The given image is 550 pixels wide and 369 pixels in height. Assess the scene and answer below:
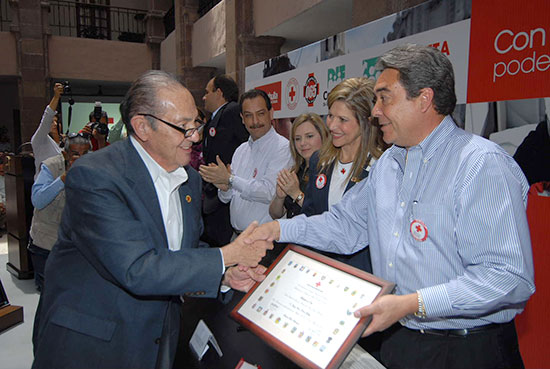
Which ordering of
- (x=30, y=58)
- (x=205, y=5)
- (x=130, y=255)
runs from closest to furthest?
(x=130, y=255), (x=205, y=5), (x=30, y=58)

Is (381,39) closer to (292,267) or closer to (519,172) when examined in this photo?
(519,172)

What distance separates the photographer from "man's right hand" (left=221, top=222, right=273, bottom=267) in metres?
1.43

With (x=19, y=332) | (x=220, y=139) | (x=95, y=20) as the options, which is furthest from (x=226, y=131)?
(x=95, y=20)

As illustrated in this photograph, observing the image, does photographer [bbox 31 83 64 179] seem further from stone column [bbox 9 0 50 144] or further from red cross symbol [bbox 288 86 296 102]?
stone column [bbox 9 0 50 144]

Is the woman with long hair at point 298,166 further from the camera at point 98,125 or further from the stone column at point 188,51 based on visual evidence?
the stone column at point 188,51

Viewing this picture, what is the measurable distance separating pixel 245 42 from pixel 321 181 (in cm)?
599

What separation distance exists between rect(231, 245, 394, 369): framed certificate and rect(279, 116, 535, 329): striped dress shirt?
22 centimetres

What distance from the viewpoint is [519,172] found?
4.09ft

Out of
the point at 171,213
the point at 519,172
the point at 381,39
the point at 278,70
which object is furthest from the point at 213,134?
the point at 519,172

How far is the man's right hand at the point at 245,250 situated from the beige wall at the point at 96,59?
13353 mm

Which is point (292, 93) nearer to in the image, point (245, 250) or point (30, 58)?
point (245, 250)

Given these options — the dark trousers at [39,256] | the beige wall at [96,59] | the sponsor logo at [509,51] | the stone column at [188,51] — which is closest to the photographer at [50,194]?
the dark trousers at [39,256]

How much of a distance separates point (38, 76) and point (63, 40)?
150 cm

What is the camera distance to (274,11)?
6734 millimetres
